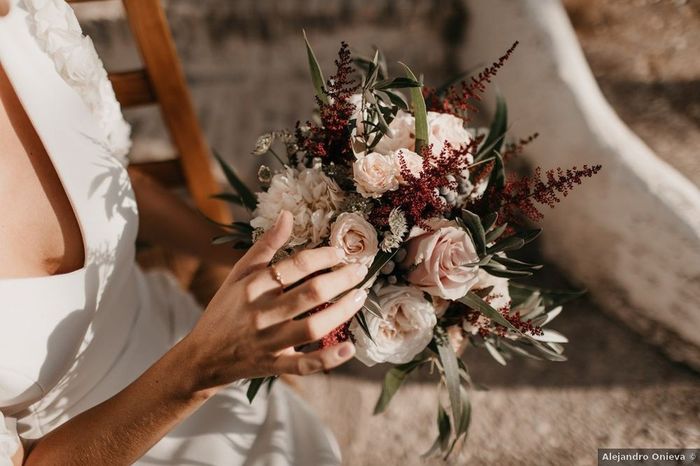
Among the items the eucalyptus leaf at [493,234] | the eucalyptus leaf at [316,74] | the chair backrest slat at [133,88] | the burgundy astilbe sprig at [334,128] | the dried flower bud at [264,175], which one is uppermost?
the chair backrest slat at [133,88]

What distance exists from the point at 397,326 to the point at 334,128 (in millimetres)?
253

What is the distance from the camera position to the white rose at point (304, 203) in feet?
1.97

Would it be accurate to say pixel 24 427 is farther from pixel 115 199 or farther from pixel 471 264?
pixel 471 264

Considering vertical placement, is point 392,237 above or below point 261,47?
below

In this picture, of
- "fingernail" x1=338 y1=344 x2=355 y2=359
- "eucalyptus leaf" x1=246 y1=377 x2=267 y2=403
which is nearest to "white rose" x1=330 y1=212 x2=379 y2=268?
"fingernail" x1=338 y1=344 x2=355 y2=359

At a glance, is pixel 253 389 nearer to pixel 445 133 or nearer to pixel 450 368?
pixel 450 368

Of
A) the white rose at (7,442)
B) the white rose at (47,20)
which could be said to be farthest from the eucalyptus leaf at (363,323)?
the white rose at (47,20)

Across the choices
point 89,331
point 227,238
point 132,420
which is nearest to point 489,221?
point 227,238

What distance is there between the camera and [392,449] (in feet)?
3.73

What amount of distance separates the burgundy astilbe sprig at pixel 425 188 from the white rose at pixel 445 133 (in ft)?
0.04

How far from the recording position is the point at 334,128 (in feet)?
2.02

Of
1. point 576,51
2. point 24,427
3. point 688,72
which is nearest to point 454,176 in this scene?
point 576,51

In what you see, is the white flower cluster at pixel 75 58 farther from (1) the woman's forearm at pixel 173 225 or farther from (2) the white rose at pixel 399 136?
(2) the white rose at pixel 399 136

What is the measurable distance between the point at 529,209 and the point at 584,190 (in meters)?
0.53
